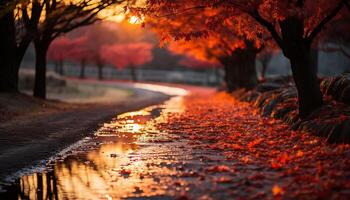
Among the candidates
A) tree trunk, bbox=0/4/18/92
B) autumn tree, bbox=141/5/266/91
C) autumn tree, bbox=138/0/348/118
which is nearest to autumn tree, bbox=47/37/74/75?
autumn tree, bbox=141/5/266/91

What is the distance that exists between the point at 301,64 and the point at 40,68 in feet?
54.7

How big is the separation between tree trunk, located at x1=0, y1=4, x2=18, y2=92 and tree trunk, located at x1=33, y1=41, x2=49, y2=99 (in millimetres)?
2544

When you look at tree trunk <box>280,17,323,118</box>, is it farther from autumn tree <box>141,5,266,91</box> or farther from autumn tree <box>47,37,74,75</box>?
autumn tree <box>47,37,74,75</box>

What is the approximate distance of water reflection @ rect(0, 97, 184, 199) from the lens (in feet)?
25.1

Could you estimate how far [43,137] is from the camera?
13.6 metres

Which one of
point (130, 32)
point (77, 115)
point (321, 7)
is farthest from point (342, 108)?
point (130, 32)

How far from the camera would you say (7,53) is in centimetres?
2347

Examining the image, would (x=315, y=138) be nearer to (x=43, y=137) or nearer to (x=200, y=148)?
(x=200, y=148)

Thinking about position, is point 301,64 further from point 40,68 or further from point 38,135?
point 40,68

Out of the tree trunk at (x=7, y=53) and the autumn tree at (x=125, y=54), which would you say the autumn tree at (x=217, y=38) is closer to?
the tree trunk at (x=7, y=53)

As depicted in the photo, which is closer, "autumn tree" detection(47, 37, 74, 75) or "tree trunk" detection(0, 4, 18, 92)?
"tree trunk" detection(0, 4, 18, 92)

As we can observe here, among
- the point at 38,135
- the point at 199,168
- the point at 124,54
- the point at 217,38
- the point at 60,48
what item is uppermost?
the point at 60,48

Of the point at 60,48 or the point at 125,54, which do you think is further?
the point at 125,54

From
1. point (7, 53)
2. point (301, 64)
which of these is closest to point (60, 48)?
point (7, 53)
